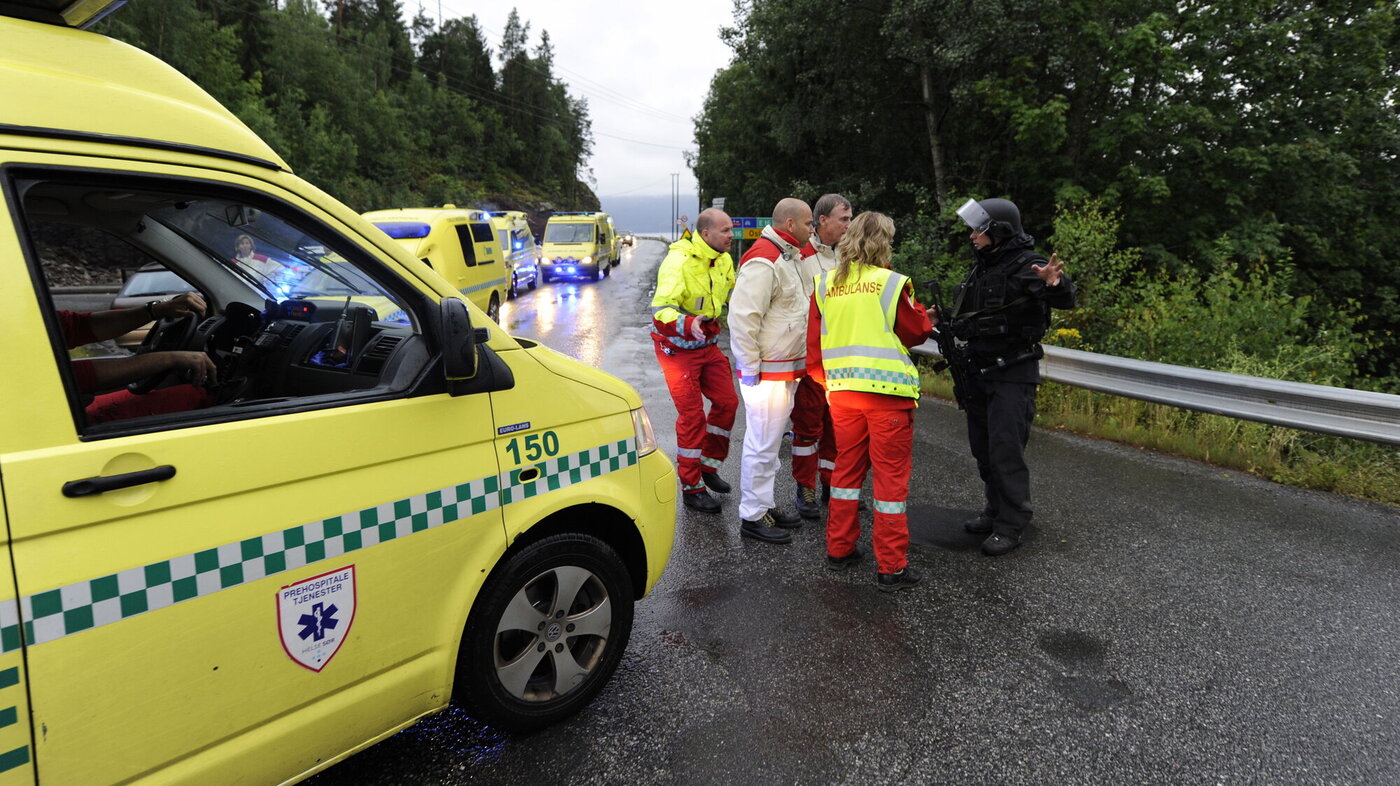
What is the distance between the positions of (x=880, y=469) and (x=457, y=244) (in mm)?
10188

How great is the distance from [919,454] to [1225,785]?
3.74 metres

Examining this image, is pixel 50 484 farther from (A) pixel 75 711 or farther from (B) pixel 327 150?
(B) pixel 327 150

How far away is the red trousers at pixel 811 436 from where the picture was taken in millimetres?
4773

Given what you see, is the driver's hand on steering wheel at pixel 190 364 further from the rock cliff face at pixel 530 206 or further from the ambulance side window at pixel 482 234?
the rock cliff face at pixel 530 206

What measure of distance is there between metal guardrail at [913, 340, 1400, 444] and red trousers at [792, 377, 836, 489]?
3048 millimetres

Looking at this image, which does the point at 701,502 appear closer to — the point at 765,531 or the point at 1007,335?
the point at 765,531

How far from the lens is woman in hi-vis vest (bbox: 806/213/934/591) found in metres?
3.69

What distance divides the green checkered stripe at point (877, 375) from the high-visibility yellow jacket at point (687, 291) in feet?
3.90

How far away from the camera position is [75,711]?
1.57 metres

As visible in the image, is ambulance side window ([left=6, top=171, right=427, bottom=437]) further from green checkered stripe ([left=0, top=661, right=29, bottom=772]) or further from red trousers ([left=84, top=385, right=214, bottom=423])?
green checkered stripe ([left=0, top=661, right=29, bottom=772])

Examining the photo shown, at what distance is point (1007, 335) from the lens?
4199 millimetres

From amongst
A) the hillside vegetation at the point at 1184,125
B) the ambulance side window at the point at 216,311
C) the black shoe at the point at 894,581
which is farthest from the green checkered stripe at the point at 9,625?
the hillside vegetation at the point at 1184,125

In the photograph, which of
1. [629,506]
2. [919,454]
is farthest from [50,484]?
[919,454]

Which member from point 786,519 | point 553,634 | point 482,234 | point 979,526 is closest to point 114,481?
point 553,634
